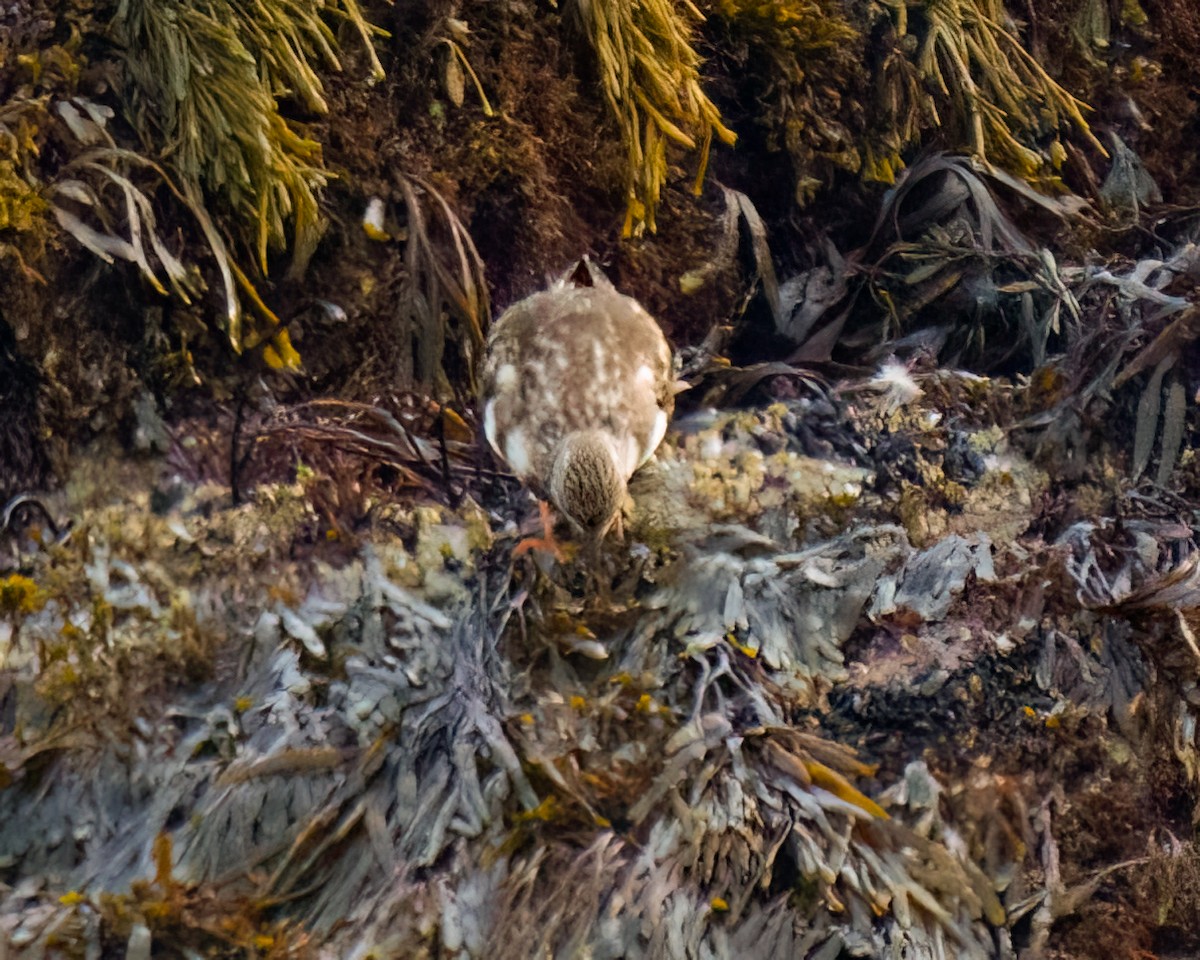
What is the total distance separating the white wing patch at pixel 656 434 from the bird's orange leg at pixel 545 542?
0.57 ft

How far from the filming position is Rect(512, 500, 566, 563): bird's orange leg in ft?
5.03

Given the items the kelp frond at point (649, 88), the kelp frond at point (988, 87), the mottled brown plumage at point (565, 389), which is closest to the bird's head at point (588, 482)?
the mottled brown plumage at point (565, 389)

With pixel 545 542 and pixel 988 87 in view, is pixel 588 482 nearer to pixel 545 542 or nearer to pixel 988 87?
pixel 545 542

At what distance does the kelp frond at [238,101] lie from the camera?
1392 millimetres

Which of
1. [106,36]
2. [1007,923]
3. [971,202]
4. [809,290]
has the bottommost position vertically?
[1007,923]

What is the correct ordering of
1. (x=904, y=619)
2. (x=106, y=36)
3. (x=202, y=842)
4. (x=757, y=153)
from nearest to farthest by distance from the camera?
(x=202, y=842) → (x=106, y=36) → (x=904, y=619) → (x=757, y=153)

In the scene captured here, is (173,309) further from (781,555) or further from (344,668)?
(781,555)

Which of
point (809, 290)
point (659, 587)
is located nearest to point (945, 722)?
point (659, 587)

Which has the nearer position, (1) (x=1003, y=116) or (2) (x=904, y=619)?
(2) (x=904, y=619)

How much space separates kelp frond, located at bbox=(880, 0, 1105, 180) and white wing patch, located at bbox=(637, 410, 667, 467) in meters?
0.72

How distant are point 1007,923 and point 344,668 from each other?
3.24 feet

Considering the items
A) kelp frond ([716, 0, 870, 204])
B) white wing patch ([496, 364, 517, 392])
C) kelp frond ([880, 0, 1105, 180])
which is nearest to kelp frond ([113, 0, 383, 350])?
white wing patch ([496, 364, 517, 392])

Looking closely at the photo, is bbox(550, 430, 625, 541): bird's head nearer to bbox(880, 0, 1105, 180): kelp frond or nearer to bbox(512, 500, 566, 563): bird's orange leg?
bbox(512, 500, 566, 563): bird's orange leg

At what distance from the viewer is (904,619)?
1484 millimetres
